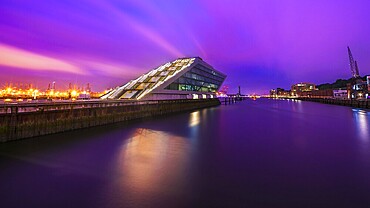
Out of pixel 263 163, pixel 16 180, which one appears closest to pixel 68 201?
pixel 16 180

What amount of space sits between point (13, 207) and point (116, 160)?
5.24 m

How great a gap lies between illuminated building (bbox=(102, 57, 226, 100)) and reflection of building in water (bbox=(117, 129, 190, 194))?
3295cm

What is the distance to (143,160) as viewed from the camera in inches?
443

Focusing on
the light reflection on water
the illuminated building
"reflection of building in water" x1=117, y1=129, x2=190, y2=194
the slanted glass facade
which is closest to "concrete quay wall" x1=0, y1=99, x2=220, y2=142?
"reflection of building in water" x1=117, y1=129, x2=190, y2=194

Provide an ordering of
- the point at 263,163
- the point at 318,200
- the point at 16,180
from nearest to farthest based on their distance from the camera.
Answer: the point at 318,200 < the point at 16,180 < the point at 263,163

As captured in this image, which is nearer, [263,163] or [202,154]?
[263,163]

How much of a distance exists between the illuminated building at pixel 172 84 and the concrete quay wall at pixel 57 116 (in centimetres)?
2059

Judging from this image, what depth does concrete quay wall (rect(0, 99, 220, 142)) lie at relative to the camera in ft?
44.4

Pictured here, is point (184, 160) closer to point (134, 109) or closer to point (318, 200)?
point (318, 200)

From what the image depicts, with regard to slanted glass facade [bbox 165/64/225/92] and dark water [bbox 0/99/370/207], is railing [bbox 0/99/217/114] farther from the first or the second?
slanted glass facade [bbox 165/64/225/92]

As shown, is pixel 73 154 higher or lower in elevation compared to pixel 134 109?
lower

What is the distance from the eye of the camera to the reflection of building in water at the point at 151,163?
26.6 feet

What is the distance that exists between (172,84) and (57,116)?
43848 mm

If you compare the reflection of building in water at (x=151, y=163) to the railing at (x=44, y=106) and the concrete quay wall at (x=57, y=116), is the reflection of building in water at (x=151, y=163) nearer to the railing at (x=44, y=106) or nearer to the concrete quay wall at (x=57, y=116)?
the concrete quay wall at (x=57, y=116)
